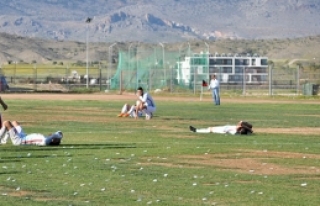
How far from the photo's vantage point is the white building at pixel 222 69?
312 feet

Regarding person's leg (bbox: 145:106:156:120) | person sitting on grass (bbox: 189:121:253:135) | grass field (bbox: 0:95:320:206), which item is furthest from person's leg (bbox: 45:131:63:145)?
person's leg (bbox: 145:106:156:120)

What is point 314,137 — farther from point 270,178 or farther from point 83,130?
point 270,178

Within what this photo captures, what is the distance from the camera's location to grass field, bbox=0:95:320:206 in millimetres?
19719

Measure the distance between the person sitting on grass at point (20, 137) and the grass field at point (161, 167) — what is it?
400 millimetres

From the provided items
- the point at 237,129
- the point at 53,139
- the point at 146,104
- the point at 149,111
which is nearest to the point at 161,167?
the point at 53,139

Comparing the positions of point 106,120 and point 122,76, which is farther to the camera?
point 122,76

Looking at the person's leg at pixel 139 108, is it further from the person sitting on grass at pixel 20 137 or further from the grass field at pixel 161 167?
the person sitting on grass at pixel 20 137

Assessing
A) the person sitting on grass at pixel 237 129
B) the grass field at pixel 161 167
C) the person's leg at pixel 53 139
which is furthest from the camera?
the person sitting on grass at pixel 237 129

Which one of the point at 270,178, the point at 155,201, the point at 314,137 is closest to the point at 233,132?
the point at 314,137

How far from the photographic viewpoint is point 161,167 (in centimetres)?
2459

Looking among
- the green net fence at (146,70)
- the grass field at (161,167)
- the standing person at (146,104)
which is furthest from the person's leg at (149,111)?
the green net fence at (146,70)

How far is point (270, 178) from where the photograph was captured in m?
22.7

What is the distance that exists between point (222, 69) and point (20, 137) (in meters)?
104

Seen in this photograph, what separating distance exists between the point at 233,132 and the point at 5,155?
10.6 m
